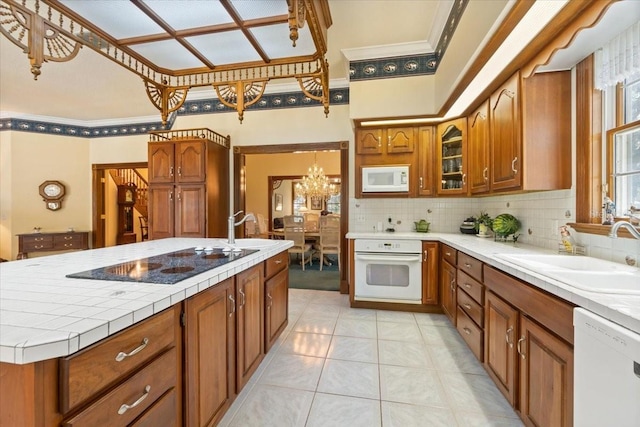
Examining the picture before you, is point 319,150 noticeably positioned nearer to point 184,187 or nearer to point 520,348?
point 184,187

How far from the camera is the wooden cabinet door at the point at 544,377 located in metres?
1.11

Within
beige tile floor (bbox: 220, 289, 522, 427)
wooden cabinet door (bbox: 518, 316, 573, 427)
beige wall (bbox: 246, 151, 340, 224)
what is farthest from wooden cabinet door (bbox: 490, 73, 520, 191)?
beige wall (bbox: 246, 151, 340, 224)

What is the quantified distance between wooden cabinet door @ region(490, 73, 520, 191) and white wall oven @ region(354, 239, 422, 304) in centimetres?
107

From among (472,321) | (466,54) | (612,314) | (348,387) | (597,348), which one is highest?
(466,54)

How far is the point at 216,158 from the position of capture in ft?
12.9

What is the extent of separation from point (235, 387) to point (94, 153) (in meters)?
5.57

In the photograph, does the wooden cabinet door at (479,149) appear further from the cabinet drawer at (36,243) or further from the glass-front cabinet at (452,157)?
the cabinet drawer at (36,243)

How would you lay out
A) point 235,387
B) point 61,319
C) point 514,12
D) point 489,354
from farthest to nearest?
1. point 489,354
2. point 235,387
3. point 514,12
4. point 61,319

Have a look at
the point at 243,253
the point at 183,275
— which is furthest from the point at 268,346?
the point at 183,275

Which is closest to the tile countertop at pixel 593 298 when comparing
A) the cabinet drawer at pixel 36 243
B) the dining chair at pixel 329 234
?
the dining chair at pixel 329 234

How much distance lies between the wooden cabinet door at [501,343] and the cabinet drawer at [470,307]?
0.09 m

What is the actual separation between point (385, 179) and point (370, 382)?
2190mm

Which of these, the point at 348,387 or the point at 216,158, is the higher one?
the point at 216,158

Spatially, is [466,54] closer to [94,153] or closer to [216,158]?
[216,158]
